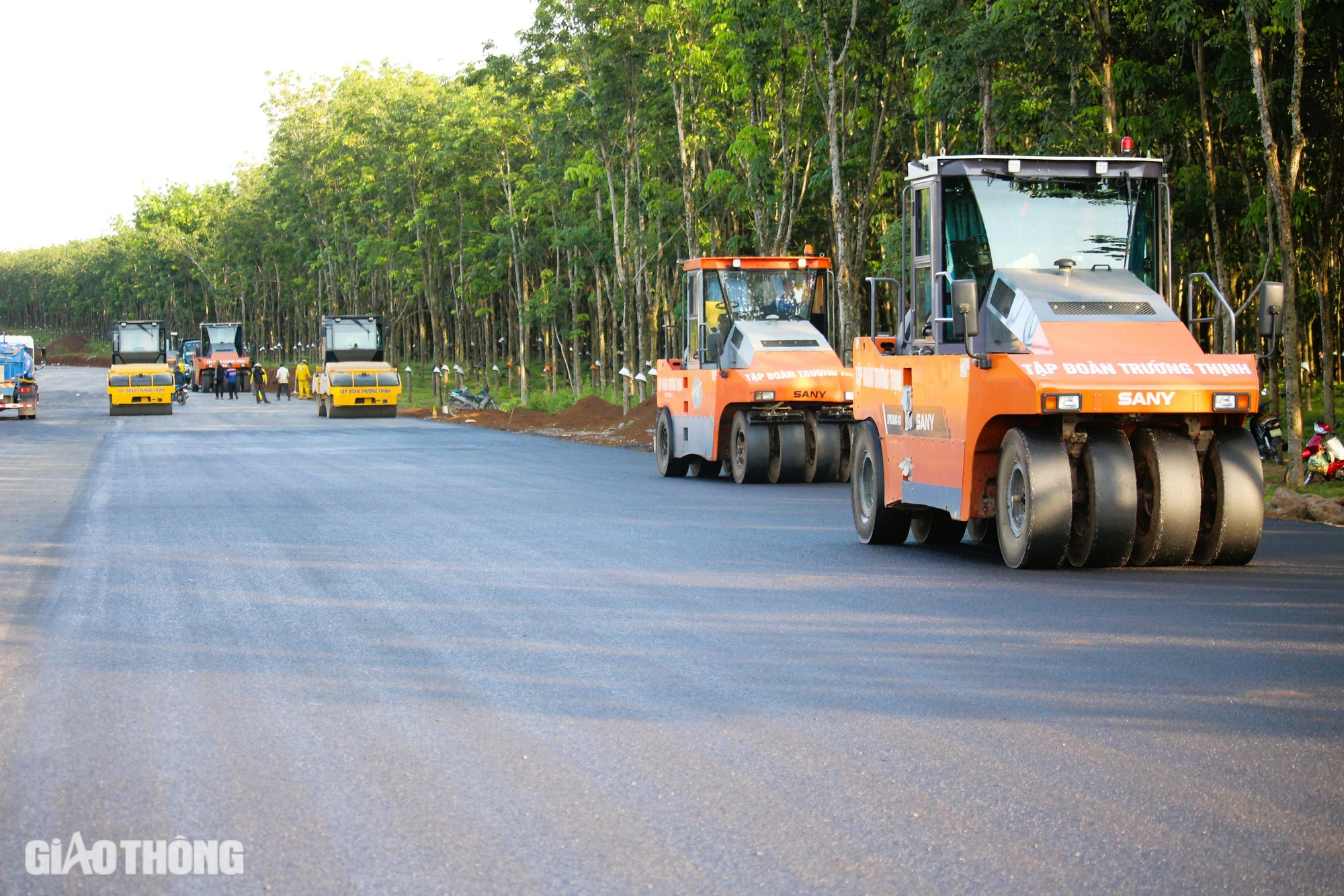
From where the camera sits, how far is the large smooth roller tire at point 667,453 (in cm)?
2366

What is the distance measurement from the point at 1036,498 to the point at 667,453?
12817 mm

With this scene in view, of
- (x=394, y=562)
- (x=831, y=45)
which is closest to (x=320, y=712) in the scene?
(x=394, y=562)

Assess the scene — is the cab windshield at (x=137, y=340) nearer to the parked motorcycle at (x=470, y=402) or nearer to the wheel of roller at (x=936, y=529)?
the parked motorcycle at (x=470, y=402)

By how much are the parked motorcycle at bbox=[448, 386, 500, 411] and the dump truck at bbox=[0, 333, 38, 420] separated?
1378 centimetres

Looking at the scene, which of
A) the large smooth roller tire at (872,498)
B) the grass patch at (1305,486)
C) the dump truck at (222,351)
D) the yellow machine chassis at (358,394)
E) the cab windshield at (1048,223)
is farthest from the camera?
the dump truck at (222,351)

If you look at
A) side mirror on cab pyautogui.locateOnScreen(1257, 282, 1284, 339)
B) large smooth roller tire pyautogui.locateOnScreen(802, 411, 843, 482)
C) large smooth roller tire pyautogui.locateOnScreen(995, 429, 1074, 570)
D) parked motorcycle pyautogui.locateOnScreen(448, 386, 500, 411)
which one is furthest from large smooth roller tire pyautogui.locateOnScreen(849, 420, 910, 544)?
parked motorcycle pyautogui.locateOnScreen(448, 386, 500, 411)

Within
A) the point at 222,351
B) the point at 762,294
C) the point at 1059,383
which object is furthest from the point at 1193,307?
the point at 222,351

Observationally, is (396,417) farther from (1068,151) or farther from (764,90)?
(1068,151)

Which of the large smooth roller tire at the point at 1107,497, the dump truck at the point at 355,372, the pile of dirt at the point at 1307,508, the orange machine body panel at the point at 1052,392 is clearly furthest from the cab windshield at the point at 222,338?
the large smooth roller tire at the point at 1107,497

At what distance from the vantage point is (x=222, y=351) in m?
76.8

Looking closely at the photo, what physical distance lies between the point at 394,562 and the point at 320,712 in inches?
223

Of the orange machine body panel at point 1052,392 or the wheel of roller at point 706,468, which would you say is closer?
the orange machine body panel at point 1052,392

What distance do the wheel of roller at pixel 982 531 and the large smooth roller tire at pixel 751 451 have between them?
21.6ft

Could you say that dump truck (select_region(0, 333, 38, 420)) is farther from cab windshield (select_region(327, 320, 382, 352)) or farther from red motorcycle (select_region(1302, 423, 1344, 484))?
red motorcycle (select_region(1302, 423, 1344, 484))
